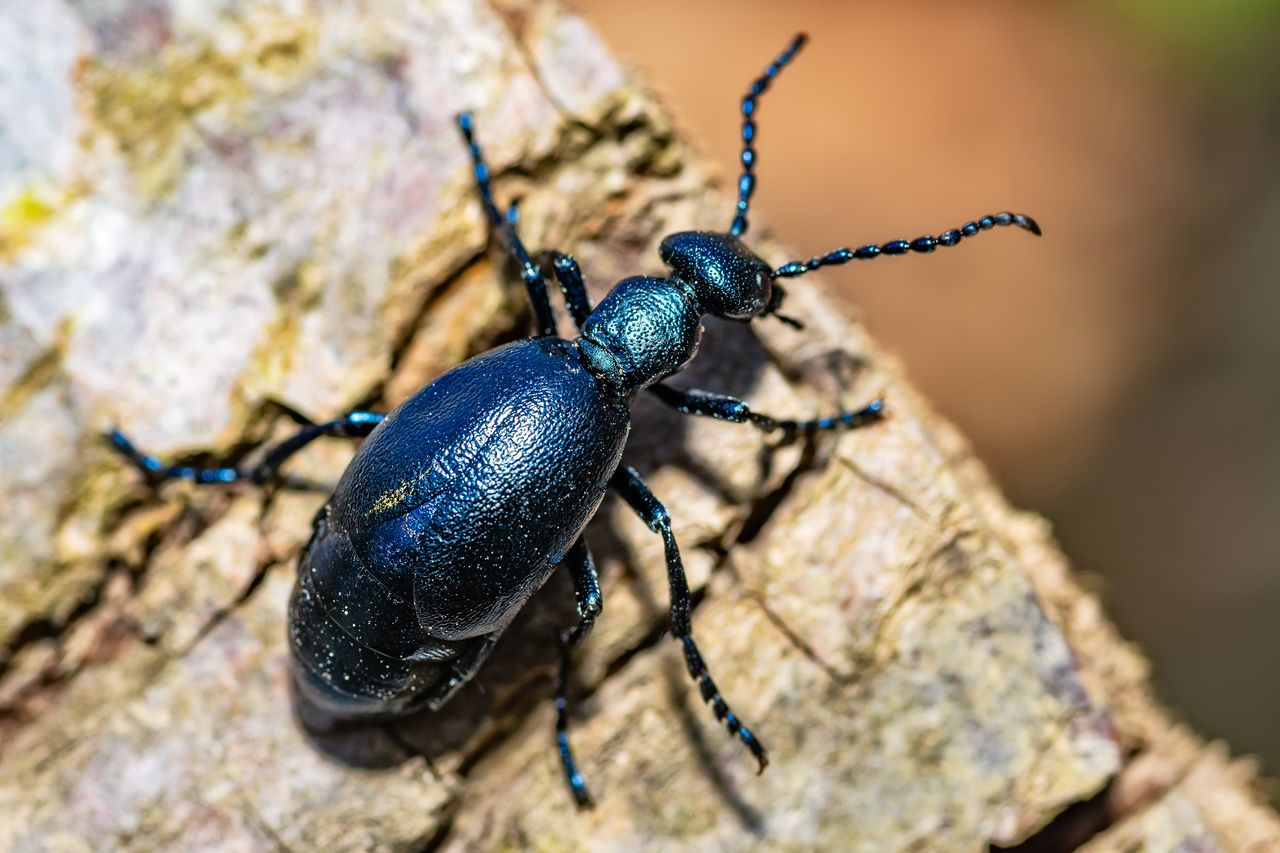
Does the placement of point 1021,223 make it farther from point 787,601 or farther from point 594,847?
point 594,847

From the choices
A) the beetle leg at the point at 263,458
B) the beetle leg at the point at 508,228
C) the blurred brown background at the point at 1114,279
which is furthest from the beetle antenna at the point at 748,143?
the blurred brown background at the point at 1114,279

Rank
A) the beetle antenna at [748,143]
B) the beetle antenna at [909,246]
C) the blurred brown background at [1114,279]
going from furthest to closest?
the blurred brown background at [1114,279]
the beetle antenna at [748,143]
the beetle antenna at [909,246]

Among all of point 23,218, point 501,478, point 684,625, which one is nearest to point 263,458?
point 501,478

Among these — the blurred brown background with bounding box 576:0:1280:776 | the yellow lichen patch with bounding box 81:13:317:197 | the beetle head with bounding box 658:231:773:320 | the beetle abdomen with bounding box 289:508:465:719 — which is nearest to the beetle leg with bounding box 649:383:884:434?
the beetle head with bounding box 658:231:773:320

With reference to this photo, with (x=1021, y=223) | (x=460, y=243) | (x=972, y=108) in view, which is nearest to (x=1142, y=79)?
(x=972, y=108)

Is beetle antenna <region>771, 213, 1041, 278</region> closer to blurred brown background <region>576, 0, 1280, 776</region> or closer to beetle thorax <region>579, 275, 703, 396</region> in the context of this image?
beetle thorax <region>579, 275, 703, 396</region>

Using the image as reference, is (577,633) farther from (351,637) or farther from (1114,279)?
(1114,279)

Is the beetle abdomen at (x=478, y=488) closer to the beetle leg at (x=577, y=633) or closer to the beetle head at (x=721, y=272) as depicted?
the beetle leg at (x=577, y=633)
